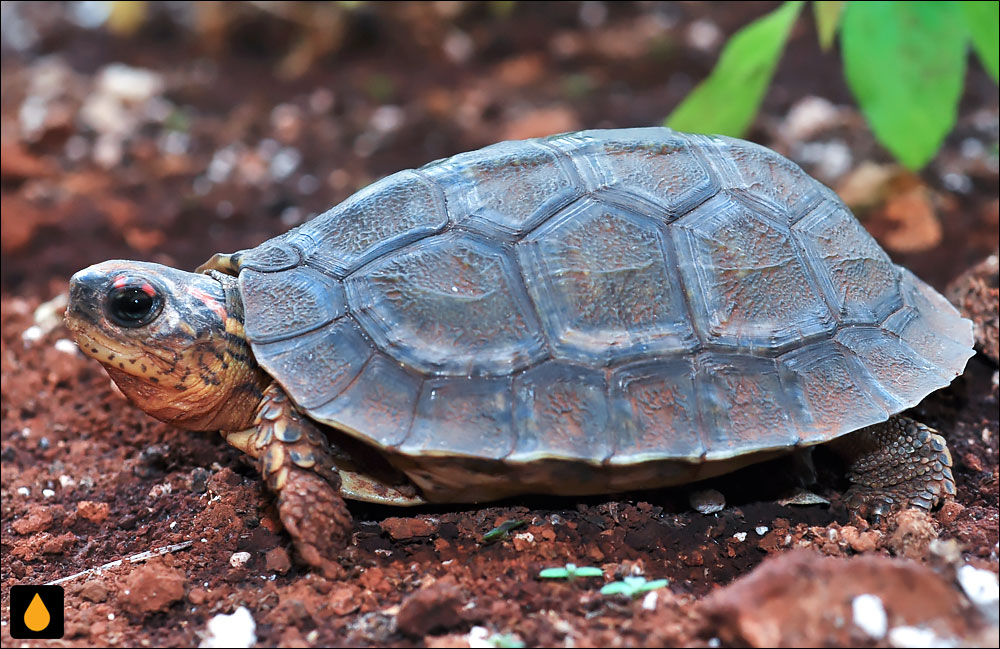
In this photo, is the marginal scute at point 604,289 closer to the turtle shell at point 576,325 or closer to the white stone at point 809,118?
the turtle shell at point 576,325

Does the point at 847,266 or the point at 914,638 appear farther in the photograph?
the point at 847,266

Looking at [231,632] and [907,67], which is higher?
[907,67]

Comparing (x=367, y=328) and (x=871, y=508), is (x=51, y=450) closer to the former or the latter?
(x=367, y=328)

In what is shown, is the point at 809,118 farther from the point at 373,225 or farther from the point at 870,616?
the point at 870,616

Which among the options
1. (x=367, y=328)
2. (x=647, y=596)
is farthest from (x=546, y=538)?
(x=367, y=328)

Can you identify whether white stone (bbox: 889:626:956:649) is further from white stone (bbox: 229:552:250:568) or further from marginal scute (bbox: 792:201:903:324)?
white stone (bbox: 229:552:250:568)

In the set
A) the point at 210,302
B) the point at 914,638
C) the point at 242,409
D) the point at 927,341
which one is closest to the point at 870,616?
the point at 914,638

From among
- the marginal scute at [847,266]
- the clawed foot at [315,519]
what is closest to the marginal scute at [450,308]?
the clawed foot at [315,519]
